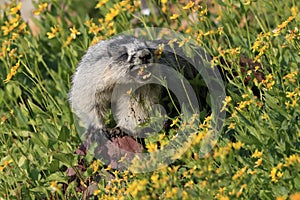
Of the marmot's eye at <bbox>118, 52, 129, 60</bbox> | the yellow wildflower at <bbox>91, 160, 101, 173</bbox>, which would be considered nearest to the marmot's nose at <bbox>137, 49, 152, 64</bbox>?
the marmot's eye at <bbox>118, 52, 129, 60</bbox>

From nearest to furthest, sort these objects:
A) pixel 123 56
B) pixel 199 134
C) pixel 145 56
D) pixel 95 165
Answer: pixel 199 134 → pixel 95 165 → pixel 145 56 → pixel 123 56

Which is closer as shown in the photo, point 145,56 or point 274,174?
point 274,174

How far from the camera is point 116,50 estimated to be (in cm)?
457

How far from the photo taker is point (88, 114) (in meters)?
4.79

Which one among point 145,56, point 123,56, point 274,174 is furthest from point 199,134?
point 123,56

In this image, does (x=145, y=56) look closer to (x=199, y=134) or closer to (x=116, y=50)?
(x=116, y=50)

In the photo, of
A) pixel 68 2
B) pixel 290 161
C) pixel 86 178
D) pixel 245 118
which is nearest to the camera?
pixel 290 161

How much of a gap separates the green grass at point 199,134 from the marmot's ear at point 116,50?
255 millimetres

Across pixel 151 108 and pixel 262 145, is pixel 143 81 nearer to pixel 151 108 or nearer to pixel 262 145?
pixel 151 108

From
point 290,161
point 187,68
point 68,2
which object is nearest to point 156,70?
point 187,68

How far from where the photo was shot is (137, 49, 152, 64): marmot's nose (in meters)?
4.29

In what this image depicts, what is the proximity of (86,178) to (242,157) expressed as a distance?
40.9 inches

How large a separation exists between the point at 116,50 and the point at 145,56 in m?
0.35

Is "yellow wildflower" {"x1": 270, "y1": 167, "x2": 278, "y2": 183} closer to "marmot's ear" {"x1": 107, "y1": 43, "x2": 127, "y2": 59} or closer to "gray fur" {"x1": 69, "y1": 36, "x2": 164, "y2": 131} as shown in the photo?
"gray fur" {"x1": 69, "y1": 36, "x2": 164, "y2": 131}
